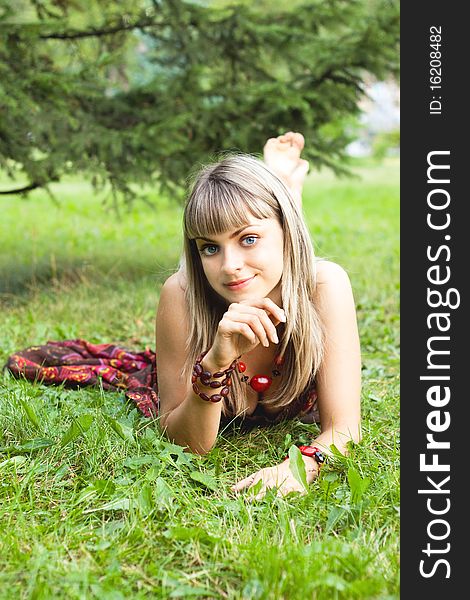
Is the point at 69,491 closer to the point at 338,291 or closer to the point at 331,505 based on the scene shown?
the point at 331,505

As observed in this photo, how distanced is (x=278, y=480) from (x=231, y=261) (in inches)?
25.2

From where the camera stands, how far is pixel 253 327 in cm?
210

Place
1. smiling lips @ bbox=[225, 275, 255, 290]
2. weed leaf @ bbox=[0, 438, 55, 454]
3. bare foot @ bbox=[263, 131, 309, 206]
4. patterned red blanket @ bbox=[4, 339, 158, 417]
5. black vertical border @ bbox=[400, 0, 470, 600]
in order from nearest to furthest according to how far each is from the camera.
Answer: black vertical border @ bbox=[400, 0, 470, 600]
smiling lips @ bbox=[225, 275, 255, 290]
weed leaf @ bbox=[0, 438, 55, 454]
patterned red blanket @ bbox=[4, 339, 158, 417]
bare foot @ bbox=[263, 131, 309, 206]

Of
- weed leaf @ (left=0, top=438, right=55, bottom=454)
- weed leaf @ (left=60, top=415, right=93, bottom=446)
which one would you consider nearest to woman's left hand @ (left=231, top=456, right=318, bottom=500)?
weed leaf @ (left=60, top=415, right=93, bottom=446)

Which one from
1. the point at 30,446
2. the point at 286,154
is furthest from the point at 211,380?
the point at 286,154

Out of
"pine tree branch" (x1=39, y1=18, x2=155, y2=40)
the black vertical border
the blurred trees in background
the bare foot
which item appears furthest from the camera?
"pine tree branch" (x1=39, y1=18, x2=155, y2=40)

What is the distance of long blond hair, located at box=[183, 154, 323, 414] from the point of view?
230cm

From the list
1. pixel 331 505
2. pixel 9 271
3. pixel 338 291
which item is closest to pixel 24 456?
pixel 331 505

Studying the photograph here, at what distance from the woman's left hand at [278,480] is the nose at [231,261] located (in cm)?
58

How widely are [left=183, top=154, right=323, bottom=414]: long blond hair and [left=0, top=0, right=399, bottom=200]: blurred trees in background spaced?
7.29ft

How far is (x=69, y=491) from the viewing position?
86.1 inches

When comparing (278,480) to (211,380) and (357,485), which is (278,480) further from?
(211,380)

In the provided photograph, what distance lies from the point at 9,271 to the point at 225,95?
6.28 ft

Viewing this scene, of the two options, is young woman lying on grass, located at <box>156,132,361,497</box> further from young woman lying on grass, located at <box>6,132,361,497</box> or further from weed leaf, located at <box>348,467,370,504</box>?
weed leaf, located at <box>348,467,370,504</box>
